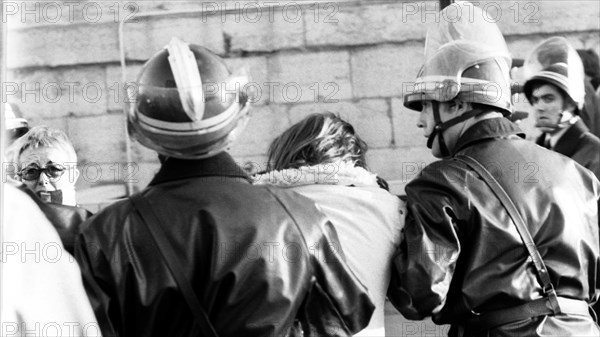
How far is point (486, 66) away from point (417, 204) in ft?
2.40

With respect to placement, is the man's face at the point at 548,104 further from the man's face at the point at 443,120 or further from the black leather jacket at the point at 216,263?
the black leather jacket at the point at 216,263

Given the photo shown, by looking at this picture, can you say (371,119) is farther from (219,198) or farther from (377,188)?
(219,198)

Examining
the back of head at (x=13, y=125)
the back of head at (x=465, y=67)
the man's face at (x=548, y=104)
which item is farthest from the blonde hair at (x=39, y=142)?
the man's face at (x=548, y=104)

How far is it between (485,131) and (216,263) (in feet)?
4.55

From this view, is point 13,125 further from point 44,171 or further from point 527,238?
point 527,238

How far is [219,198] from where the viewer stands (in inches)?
151

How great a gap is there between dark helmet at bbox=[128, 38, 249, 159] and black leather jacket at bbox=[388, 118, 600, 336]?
2.79ft

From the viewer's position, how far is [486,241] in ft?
14.5

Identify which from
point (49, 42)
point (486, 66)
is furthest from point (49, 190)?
point (49, 42)

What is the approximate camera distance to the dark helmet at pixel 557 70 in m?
6.19

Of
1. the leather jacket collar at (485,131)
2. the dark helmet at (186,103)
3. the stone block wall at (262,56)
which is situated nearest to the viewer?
the dark helmet at (186,103)

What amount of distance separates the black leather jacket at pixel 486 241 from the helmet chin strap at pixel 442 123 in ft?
0.61

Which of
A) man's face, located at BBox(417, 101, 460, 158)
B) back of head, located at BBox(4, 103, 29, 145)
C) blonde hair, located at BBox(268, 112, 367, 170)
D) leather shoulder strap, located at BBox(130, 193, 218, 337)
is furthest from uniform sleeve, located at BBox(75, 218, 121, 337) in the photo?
back of head, located at BBox(4, 103, 29, 145)

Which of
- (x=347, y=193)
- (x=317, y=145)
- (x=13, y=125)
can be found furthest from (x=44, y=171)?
(x=347, y=193)
